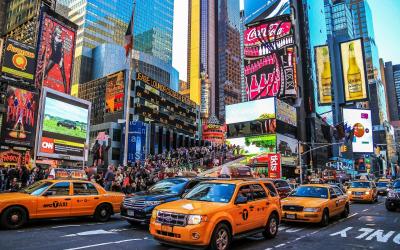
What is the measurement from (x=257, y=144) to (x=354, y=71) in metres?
30.2

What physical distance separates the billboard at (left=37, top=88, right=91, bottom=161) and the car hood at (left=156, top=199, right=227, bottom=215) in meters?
36.5

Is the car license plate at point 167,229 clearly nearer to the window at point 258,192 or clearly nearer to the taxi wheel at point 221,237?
the taxi wheel at point 221,237

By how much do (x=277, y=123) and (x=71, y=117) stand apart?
46.8 m

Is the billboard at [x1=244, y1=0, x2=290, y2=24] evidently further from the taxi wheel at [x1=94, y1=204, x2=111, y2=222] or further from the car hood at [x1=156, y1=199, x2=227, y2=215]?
the car hood at [x1=156, y1=199, x2=227, y2=215]

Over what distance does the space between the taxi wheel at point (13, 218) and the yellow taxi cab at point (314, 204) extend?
8.89 m

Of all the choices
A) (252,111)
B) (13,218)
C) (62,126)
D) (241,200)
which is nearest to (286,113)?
(252,111)

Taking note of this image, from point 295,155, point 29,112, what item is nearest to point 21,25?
point 29,112

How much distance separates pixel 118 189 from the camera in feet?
64.8

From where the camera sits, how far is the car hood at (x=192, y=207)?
7.36 metres

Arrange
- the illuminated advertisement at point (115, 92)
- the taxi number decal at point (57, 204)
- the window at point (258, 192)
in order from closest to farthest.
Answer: the window at point (258, 192) < the taxi number decal at point (57, 204) < the illuminated advertisement at point (115, 92)

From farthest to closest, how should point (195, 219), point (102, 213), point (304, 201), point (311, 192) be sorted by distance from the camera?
point (311, 192) → point (304, 201) → point (102, 213) → point (195, 219)

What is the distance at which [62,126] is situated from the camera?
47.4 m

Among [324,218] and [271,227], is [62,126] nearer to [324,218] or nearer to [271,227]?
[324,218]

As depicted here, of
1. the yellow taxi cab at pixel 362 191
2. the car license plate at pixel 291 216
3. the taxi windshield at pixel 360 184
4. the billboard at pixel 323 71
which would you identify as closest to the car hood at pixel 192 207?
the car license plate at pixel 291 216
